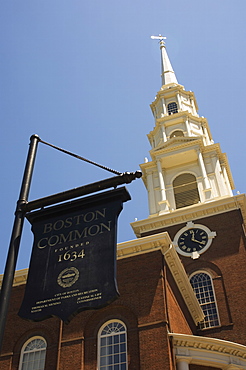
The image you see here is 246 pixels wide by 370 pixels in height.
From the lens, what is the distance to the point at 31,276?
748cm

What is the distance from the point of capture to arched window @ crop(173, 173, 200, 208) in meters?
31.7

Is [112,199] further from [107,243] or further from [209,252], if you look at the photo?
[209,252]

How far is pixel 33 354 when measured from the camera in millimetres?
16766

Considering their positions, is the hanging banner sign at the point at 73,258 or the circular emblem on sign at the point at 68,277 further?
the circular emblem on sign at the point at 68,277

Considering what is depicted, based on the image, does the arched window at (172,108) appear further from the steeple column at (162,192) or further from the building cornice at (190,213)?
the building cornice at (190,213)

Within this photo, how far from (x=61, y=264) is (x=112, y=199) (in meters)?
1.45

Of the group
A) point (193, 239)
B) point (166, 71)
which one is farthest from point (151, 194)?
point (166, 71)

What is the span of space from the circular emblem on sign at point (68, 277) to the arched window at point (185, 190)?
81.3ft

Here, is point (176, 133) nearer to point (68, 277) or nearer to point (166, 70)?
point (166, 70)

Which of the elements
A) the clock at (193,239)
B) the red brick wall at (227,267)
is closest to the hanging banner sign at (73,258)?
the red brick wall at (227,267)

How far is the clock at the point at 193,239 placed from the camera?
87.2 feet

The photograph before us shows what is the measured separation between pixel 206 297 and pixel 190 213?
615cm

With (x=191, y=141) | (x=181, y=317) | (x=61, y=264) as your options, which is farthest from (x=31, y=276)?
(x=191, y=141)

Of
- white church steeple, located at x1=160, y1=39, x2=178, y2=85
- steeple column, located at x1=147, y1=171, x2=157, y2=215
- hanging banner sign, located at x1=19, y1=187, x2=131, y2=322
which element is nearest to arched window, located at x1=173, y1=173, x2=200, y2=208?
steeple column, located at x1=147, y1=171, x2=157, y2=215
